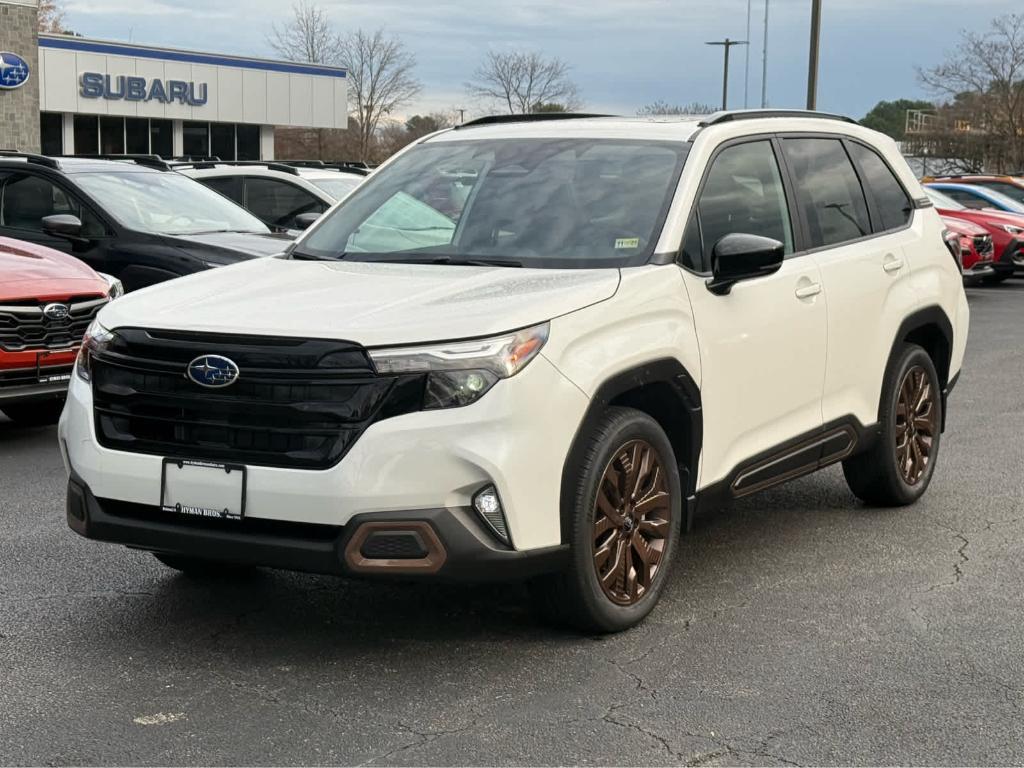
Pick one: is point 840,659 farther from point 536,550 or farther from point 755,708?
point 536,550

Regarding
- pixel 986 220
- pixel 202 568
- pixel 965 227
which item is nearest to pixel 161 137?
pixel 986 220

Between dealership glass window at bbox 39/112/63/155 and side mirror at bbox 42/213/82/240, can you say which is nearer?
side mirror at bbox 42/213/82/240

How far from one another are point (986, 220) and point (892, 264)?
16127 millimetres

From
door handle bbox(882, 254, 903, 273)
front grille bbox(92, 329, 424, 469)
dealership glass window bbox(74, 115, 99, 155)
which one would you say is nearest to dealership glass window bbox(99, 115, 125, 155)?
dealership glass window bbox(74, 115, 99, 155)

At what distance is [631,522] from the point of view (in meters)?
4.91

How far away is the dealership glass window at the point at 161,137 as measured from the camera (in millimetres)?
51812

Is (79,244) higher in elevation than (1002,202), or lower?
lower

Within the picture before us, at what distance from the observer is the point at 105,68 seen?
159ft

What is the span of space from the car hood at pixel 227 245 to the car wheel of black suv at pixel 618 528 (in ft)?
18.4

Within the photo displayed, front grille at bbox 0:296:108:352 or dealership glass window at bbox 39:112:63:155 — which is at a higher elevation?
dealership glass window at bbox 39:112:63:155

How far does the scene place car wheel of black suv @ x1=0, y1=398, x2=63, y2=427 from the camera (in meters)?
9.47

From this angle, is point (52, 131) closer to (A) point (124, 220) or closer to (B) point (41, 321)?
(A) point (124, 220)

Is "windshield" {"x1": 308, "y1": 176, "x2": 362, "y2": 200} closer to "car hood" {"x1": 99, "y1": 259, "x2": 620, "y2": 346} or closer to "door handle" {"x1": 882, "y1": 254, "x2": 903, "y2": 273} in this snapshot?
"door handle" {"x1": 882, "y1": 254, "x2": 903, "y2": 273}

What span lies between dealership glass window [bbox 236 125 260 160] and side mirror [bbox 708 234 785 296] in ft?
168
